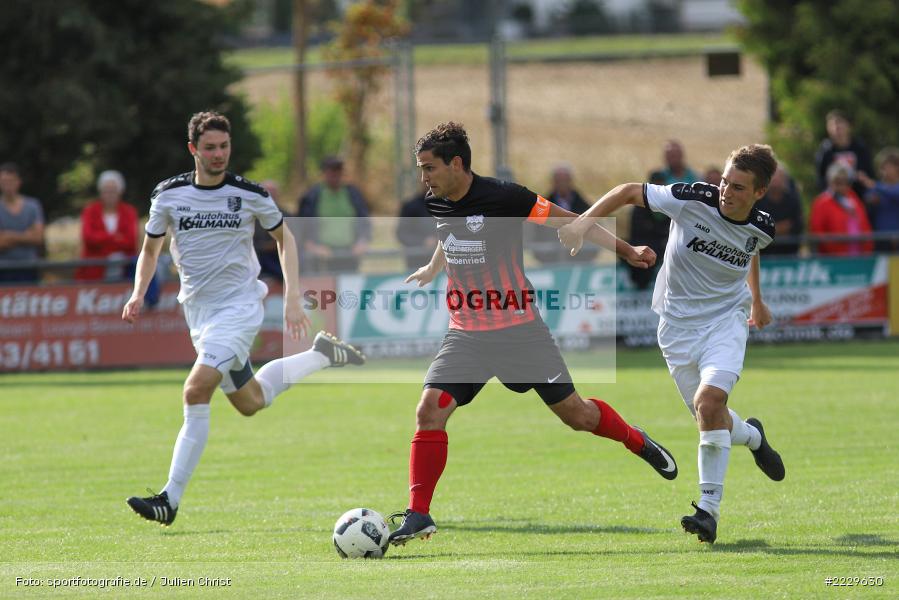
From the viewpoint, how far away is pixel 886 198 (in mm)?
17734

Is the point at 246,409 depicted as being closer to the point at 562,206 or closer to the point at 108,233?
the point at 562,206

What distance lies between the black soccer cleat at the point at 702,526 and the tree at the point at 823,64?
48.6 feet

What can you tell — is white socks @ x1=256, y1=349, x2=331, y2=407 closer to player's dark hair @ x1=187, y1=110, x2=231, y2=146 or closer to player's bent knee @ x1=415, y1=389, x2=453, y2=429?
player's dark hair @ x1=187, y1=110, x2=231, y2=146

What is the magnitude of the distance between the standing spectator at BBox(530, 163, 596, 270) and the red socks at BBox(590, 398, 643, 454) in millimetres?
8477

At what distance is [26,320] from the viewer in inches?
648

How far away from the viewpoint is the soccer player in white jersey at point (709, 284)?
7.15m

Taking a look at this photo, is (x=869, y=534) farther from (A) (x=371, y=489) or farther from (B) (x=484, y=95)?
(B) (x=484, y=95)

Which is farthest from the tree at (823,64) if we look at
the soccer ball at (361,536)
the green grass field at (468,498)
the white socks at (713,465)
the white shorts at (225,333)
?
the soccer ball at (361,536)

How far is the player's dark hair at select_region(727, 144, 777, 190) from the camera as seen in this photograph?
23.2ft

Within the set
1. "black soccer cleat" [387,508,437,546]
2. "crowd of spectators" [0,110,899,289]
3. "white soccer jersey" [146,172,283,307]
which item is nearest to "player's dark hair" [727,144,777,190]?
"black soccer cleat" [387,508,437,546]

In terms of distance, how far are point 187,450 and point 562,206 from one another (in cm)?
906

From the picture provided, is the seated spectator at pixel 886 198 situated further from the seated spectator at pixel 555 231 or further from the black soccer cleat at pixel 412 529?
the black soccer cleat at pixel 412 529

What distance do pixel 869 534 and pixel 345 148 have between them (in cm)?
2183

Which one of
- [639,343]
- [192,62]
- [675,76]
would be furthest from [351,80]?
[675,76]
